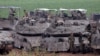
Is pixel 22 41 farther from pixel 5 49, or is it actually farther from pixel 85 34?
pixel 85 34

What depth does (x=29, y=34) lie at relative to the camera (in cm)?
2136

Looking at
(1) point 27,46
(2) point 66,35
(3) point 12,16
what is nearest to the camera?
(1) point 27,46

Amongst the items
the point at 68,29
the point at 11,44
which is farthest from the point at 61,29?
the point at 11,44

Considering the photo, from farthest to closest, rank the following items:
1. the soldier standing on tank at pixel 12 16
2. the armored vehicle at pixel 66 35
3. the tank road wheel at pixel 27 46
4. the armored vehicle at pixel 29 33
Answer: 1. the soldier standing on tank at pixel 12 16
2. the armored vehicle at pixel 29 33
3. the armored vehicle at pixel 66 35
4. the tank road wheel at pixel 27 46

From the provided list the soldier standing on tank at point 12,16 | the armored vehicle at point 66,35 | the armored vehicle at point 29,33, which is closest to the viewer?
the armored vehicle at point 66,35

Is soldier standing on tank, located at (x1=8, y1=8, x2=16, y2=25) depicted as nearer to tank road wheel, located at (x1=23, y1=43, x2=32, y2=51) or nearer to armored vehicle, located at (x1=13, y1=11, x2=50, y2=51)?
armored vehicle, located at (x1=13, y1=11, x2=50, y2=51)

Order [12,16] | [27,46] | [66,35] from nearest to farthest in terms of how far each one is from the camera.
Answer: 1. [27,46]
2. [66,35]
3. [12,16]

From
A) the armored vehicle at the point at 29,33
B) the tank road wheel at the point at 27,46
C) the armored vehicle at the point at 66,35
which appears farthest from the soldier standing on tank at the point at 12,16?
the tank road wheel at the point at 27,46

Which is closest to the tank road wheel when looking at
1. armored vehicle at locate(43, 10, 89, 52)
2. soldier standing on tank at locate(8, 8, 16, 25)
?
armored vehicle at locate(43, 10, 89, 52)

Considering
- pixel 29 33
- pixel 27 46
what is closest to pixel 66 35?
pixel 29 33

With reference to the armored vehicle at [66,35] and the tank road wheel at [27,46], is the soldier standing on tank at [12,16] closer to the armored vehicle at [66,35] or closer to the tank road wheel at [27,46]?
the armored vehicle at [66,35]

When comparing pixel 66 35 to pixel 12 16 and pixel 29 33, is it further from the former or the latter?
pixel 12 16

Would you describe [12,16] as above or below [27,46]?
above

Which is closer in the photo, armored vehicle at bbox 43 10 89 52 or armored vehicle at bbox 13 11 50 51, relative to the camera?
armored vehicle at bbox 43 10 89 52
